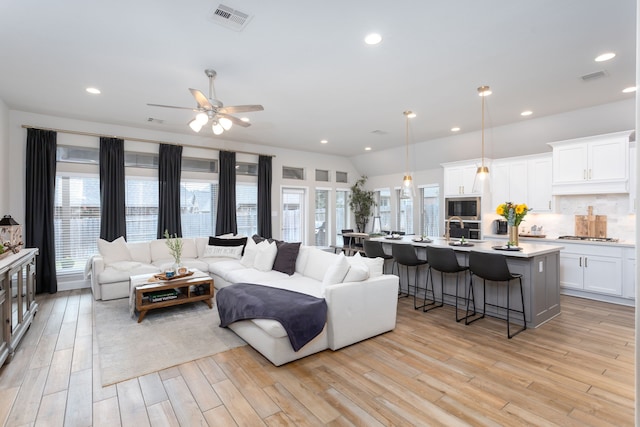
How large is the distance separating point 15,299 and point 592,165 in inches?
309

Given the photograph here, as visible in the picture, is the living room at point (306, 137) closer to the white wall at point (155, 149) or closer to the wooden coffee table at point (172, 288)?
the white wall at point (155, 149)

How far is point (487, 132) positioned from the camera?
239 inches

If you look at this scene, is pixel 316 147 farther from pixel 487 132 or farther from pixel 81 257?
pixel 81 257

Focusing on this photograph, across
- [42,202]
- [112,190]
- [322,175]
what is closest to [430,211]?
[322,175]

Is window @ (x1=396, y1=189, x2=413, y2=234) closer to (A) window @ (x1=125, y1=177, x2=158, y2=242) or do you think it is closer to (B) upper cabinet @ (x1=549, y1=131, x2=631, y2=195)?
(B) upper cabinet @ (x1=549, y1=131, x2=631, y2=195)

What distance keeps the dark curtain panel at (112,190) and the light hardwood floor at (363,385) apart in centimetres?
247

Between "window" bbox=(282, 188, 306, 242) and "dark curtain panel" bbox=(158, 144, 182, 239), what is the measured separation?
8.80 ft

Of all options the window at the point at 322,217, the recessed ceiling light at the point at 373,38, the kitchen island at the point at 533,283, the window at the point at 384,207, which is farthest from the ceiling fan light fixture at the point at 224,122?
the window at the point at 384,207

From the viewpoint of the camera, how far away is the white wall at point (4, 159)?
468cm

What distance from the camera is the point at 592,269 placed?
4941 millimetres

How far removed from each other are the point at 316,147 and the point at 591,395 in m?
6.74

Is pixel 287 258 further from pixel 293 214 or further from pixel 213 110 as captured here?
pixel 293 214

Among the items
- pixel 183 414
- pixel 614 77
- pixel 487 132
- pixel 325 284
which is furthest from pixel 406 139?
pixel 183 414

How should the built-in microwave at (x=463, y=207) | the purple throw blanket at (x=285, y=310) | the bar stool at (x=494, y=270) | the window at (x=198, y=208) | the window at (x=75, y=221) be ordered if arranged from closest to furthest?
the purple throw blanket at (x=285, y=310), the bar stool at (x=494, y=270), the window at (x=75, y=221), the built-in microwave at (x=463, y=207), the window at (x=198, y=208)
